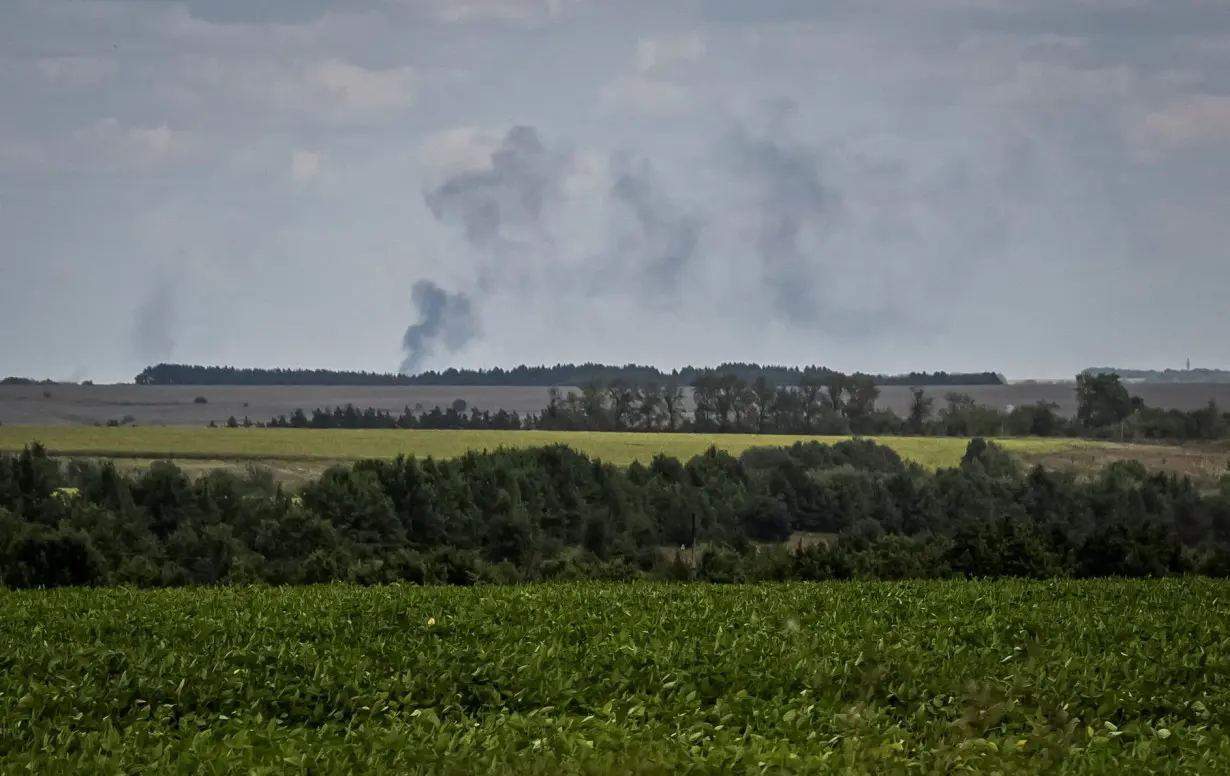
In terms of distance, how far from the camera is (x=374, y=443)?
35.7 metres

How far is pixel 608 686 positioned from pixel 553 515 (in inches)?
926

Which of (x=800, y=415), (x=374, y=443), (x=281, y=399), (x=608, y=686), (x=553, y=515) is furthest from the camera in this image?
(x=281, y=399)

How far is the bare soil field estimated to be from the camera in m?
36.5

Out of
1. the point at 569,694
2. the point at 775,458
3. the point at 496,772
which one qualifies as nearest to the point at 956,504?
the point at 775,458

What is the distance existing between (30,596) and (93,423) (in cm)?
2340

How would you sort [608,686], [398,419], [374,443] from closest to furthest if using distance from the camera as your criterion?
1. [608,686]
2. [374,443]
3. [398,419]

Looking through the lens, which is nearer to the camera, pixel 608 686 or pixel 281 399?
pixel 608 686

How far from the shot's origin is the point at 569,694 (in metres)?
8.73

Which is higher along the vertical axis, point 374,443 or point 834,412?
point 834,412

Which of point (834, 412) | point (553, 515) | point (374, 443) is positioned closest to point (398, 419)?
point (374, 443)

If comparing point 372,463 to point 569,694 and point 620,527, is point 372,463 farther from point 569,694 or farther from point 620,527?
point 569,694

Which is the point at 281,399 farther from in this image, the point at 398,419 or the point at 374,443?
the point at 374,443

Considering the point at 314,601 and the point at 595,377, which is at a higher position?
the point at 595,377

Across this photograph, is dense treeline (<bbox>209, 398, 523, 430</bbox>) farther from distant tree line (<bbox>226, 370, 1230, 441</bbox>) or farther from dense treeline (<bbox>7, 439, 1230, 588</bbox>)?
dense treeline (<bbox>7, 439, 1230, 588</bbox>)
